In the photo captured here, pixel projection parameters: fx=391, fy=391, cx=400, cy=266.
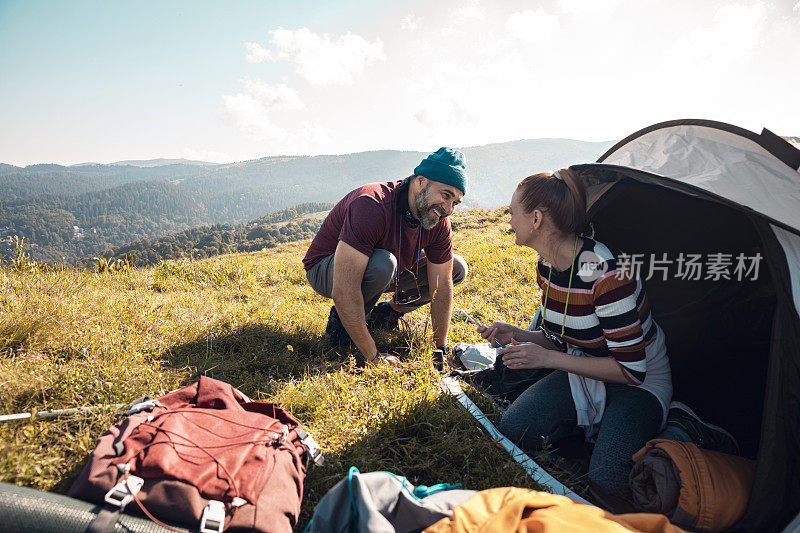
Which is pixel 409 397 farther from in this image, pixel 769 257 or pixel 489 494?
pixel 769 257

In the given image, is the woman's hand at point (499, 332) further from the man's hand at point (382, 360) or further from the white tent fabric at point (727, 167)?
the white tent fabric at point (727, 167)

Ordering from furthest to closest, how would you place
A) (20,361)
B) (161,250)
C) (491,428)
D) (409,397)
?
(161,250) < (409,397) < (491,428) < (20,361)

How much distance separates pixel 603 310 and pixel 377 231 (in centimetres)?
199

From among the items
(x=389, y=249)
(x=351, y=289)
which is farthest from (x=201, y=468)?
(x=389, y=249)

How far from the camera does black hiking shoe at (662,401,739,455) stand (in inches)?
105

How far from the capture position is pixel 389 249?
392 cm

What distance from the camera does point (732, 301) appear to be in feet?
11.0

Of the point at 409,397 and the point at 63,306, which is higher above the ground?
the point at 63,306

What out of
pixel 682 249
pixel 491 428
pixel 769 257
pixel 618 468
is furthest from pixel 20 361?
pixel 682 249

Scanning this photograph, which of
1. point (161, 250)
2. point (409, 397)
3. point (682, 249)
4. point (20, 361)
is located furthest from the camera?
point (161, 250)

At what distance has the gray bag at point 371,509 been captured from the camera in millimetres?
1700

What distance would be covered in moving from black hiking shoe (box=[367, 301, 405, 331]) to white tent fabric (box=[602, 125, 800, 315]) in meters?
2.87

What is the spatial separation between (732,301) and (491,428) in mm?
2381

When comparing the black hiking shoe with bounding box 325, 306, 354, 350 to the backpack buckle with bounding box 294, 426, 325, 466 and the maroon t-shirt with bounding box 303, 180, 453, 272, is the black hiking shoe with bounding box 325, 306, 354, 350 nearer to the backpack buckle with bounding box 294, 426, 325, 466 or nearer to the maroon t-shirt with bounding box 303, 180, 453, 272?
the maroon t-shirt with bounding box 303, 180, 453, 272
